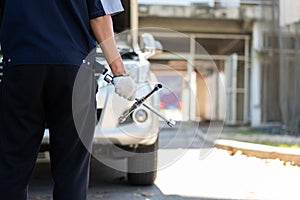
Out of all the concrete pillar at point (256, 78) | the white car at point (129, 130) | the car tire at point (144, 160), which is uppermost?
the white car at point (129, 130)

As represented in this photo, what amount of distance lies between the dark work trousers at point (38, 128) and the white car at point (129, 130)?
5.67ft

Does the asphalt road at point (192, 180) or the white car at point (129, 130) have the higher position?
the white car at point (129, 130)

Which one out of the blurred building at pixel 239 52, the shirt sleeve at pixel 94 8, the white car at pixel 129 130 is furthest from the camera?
the blurred building at pixel 239 52

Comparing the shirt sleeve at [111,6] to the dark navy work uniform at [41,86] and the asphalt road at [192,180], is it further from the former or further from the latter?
the asphalt road at [192,180]

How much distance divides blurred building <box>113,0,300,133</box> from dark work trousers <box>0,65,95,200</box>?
6581mm

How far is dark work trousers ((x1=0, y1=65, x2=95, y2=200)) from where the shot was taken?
1.74m

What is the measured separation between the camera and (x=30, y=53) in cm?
172

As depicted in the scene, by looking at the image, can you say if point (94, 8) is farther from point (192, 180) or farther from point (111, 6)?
point (192, 180)

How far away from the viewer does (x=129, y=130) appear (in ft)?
12.8

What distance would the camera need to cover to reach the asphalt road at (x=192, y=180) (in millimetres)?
4152

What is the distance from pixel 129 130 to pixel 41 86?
7.15 ft

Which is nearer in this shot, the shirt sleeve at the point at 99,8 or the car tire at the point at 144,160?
the shirt sleeve at the point at 99,8

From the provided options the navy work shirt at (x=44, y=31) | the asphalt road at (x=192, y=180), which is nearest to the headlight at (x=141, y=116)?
the asphalt road at (x=192, y=180)

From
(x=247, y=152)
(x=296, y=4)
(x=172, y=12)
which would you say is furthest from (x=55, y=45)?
(x=172, y=12)
